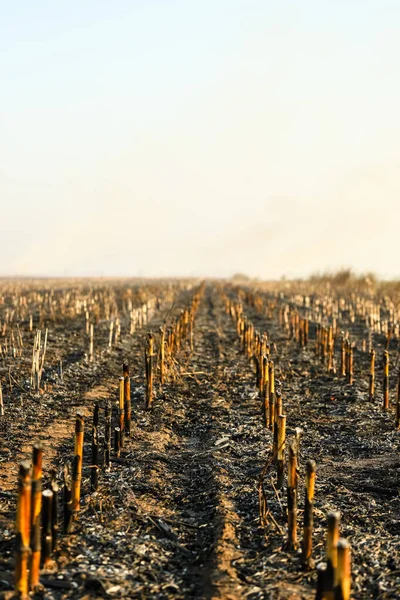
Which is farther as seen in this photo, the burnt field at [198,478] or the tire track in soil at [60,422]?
the tire track in soil at [60,422]

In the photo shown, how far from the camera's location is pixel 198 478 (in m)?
6.76

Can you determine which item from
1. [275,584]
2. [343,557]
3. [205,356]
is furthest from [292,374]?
[343,557]

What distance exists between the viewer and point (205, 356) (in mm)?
14312

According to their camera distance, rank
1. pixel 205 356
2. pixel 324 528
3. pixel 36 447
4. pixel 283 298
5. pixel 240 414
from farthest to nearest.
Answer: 1. pixel 283 298
2. pixel 205 356
3. pixel 240 414
4. pixel 324 528
5. pixel 36 447

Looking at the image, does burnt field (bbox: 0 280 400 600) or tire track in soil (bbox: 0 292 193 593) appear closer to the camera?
burnt field (bbox: 0 280 400 600)

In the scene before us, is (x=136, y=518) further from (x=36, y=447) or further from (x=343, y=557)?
(x=343, y=557)

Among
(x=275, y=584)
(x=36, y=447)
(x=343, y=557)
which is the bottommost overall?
(x=275, y=584)

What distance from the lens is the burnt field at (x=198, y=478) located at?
15.0ft

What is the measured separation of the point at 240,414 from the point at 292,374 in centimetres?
319

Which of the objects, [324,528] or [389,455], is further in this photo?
[389,455]

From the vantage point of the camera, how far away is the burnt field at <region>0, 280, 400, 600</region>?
456cm

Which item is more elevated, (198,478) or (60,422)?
(60,422)

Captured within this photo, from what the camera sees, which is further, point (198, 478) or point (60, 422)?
point (60, 422)

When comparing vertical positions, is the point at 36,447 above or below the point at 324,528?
above
